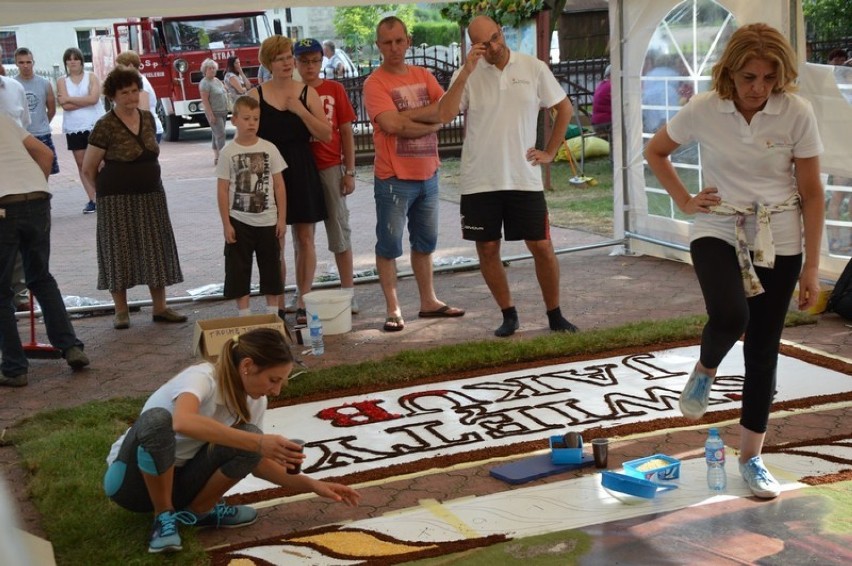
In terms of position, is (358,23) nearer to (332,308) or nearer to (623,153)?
(623,153)

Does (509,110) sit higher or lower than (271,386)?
higher

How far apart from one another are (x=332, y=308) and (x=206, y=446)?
329 cm

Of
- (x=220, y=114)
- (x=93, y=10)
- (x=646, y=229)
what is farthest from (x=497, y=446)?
(x=220, y=114)

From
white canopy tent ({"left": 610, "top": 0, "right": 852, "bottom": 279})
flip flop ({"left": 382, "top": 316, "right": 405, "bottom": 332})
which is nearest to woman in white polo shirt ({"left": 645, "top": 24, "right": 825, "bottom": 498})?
flip flop ({"left": 382, "top": 316, "right": 405, "bottom": 332})

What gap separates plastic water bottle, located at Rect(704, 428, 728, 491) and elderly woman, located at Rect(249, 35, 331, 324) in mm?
3734

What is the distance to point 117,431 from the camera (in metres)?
5.52

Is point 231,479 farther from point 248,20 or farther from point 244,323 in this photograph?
point 248,20

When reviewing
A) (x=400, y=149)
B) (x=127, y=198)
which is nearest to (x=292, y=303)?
(x=127, y=198)

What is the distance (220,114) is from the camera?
18984 mm

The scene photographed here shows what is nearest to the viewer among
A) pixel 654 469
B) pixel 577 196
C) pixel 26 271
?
pixel 654 469

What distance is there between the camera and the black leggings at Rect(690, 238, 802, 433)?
13.3 feet

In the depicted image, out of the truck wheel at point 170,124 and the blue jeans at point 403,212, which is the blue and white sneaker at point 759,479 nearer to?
the blue jeans at point 403,212

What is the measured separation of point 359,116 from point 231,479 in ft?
54.9

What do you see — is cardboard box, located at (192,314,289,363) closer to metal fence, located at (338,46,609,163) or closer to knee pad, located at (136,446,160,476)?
knee pad, located at (136,446,160,476)
